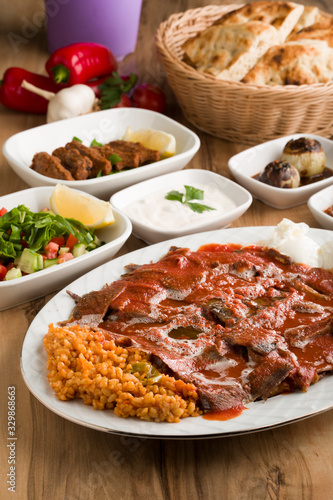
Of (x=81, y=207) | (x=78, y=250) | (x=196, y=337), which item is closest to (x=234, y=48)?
(x=81, y=207)

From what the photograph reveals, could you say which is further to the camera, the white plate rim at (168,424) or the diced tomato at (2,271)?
the diced tomato at (2,271)

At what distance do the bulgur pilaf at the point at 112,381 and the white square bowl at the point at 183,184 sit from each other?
1.10 metres

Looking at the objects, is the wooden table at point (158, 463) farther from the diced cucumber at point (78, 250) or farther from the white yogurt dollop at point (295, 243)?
the white yogurt dollop at point (295, 243)

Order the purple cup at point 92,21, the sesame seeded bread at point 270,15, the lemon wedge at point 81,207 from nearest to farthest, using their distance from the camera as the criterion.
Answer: the lemon wedge at point 81,207 < the sesame seeded bread at point 270,15 < the purple cup at point 92,21

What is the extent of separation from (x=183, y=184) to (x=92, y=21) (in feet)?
7.53

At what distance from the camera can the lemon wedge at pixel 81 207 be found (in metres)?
3.24

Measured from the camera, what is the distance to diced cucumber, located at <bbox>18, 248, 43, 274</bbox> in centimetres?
294

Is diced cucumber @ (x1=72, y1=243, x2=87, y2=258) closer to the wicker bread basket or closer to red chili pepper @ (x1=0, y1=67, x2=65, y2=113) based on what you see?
the wicker bread basket

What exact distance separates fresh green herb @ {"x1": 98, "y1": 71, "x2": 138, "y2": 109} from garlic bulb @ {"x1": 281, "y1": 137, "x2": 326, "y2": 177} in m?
1.54

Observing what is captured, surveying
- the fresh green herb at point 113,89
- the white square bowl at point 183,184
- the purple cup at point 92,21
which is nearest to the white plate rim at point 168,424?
the white square bowl at point 183,184

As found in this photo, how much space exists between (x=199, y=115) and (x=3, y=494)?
10.3 ft

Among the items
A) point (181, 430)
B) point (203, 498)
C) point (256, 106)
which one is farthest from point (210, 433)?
point (256, 106)

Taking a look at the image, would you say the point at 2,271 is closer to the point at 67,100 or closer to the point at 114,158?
the point at 114,158

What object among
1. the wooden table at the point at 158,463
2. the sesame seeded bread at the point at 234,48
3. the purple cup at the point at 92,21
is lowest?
the wooden table at the point at 158,463
